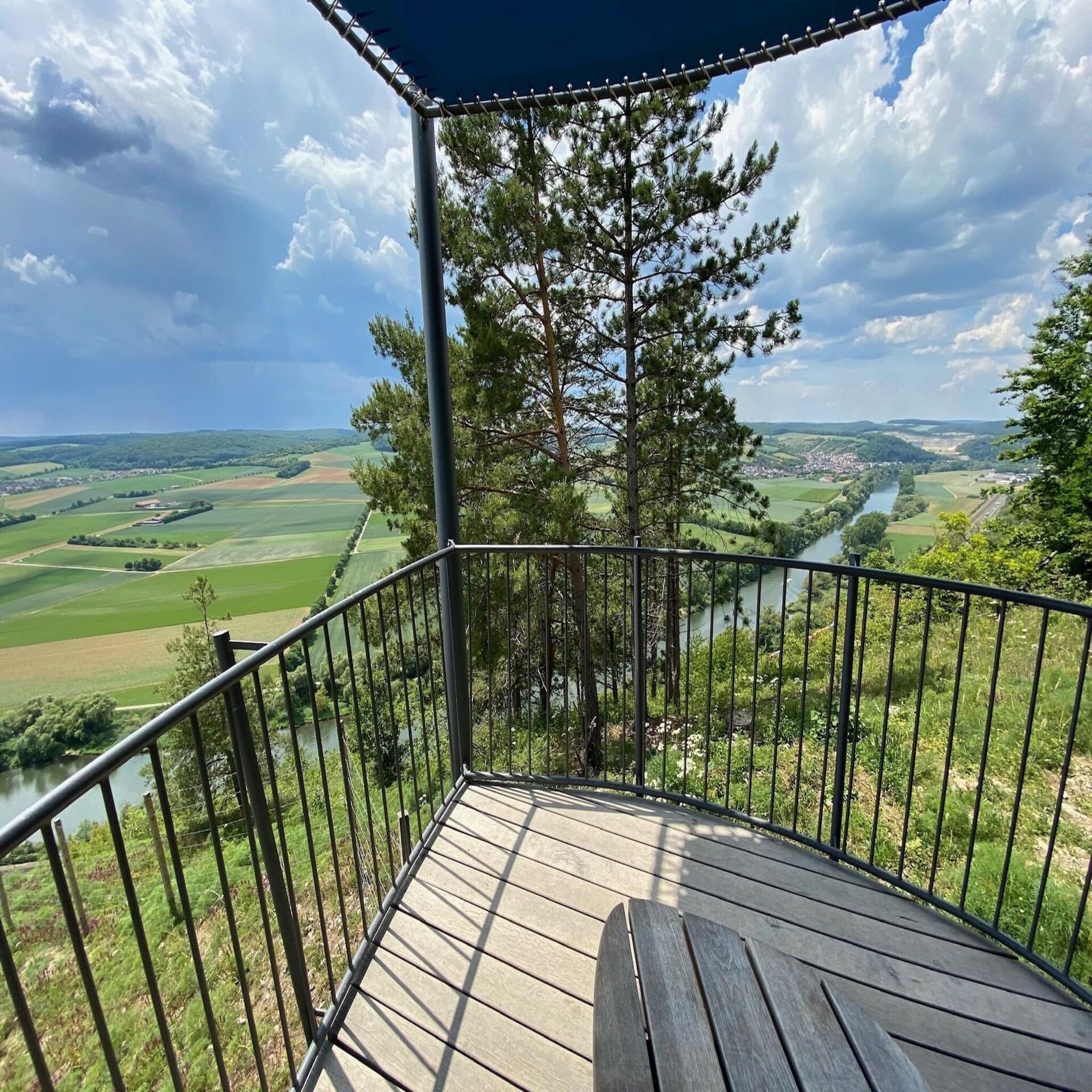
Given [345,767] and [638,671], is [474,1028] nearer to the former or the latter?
[345,767]

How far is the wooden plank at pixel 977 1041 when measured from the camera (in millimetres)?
1359

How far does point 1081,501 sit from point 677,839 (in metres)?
12.1

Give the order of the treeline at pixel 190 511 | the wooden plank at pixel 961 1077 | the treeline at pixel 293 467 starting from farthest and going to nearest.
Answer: the treeline at pixel 190 511, the treeline at pixel 293 467, the wooden plank at pixel 961 1077

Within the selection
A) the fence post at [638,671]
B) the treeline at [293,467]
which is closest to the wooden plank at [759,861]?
the fence post at [638,671]

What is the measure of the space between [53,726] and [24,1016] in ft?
69.5

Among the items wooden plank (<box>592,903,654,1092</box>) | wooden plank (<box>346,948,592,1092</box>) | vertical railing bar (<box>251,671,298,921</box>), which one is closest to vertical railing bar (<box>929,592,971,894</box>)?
wooden plank (<box>592,903,654,1092</box>)

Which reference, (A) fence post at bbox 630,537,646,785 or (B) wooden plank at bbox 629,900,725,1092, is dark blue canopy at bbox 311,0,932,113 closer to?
(A) fence post at bbox 630,537,646,785

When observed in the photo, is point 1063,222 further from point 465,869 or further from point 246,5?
point 465,869

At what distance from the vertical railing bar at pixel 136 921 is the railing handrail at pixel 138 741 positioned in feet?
0.17

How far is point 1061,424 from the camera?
1062cm

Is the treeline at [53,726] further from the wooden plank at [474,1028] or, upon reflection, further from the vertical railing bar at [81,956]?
the vertical railing bar at [81,956]

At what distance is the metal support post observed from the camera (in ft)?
7.54

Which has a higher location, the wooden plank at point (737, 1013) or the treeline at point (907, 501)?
the wooden plank at point (737, 1013)

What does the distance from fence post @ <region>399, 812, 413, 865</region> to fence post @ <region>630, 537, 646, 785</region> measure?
989mm
